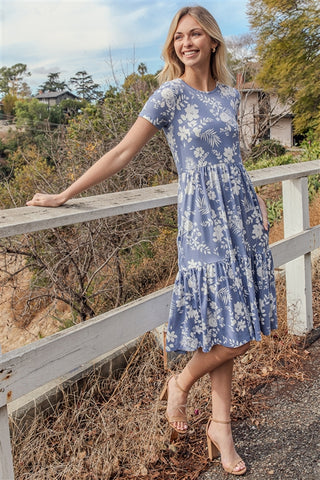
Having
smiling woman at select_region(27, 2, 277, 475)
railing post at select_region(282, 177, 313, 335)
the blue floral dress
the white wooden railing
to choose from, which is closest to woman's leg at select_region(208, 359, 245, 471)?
smiling woman at select_region(27, 2, 277, 475)

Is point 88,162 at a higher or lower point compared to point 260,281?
higher

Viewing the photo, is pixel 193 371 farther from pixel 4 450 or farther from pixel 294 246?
pixel 294 246

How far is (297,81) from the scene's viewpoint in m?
19.9

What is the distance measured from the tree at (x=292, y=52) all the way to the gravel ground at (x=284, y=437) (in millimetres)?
17955

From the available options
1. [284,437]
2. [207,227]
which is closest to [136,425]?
[284,437]

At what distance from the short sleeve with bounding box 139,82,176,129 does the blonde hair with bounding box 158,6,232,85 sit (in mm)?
202

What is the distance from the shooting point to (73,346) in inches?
78.0

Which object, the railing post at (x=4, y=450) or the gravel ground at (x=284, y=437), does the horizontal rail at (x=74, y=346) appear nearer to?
the railing post at (x=4, y=450)

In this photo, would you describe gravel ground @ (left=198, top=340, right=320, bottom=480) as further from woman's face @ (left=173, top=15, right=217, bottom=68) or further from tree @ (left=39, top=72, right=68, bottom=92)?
Answer: tree @ (left=39, top=72, right=68, bottom=92)

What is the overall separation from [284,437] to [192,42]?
1801 millimetres

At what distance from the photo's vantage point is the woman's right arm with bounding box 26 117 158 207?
1963 mm

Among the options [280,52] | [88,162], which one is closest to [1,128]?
[280,52]

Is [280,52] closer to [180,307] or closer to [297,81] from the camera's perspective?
[297,81]

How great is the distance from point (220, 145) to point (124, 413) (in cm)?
139
